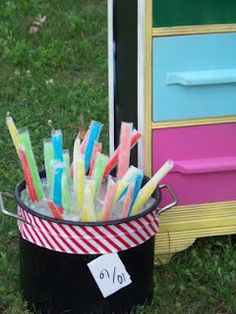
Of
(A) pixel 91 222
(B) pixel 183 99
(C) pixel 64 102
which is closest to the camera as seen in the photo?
(A) pixel 91 222

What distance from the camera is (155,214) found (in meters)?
2.60

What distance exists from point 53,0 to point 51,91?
1.30 meters

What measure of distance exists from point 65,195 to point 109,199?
0.43 ft

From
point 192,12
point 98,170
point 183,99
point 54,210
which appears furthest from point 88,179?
point 192,12

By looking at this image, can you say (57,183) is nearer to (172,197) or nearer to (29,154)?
(29,154)

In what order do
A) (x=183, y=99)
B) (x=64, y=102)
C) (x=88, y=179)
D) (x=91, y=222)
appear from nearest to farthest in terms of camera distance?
(x=91, y=222), (x=88, y=179), (x=183, y=99), (x=64, y=102)

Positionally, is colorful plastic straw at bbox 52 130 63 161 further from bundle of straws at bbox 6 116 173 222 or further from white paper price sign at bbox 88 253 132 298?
white paper price sign at bbox 88 253 132 298

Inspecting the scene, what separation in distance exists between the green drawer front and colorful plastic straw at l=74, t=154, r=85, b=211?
50 centimetres

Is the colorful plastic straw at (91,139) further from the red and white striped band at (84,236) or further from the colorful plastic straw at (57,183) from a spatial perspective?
the red and white striped band at (84,236)

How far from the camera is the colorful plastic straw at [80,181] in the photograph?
2.47 meters

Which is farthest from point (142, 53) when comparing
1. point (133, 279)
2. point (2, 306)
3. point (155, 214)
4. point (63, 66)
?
point (63, 66)

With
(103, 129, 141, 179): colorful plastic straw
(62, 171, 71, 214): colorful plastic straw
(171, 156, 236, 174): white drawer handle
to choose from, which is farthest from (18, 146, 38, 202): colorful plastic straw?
(171, 156, 236, 174): white drawer handle

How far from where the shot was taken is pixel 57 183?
2.47 metres

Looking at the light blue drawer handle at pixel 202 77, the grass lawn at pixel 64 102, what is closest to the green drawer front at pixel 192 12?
the light blue drawer handle at pixel 202 77
